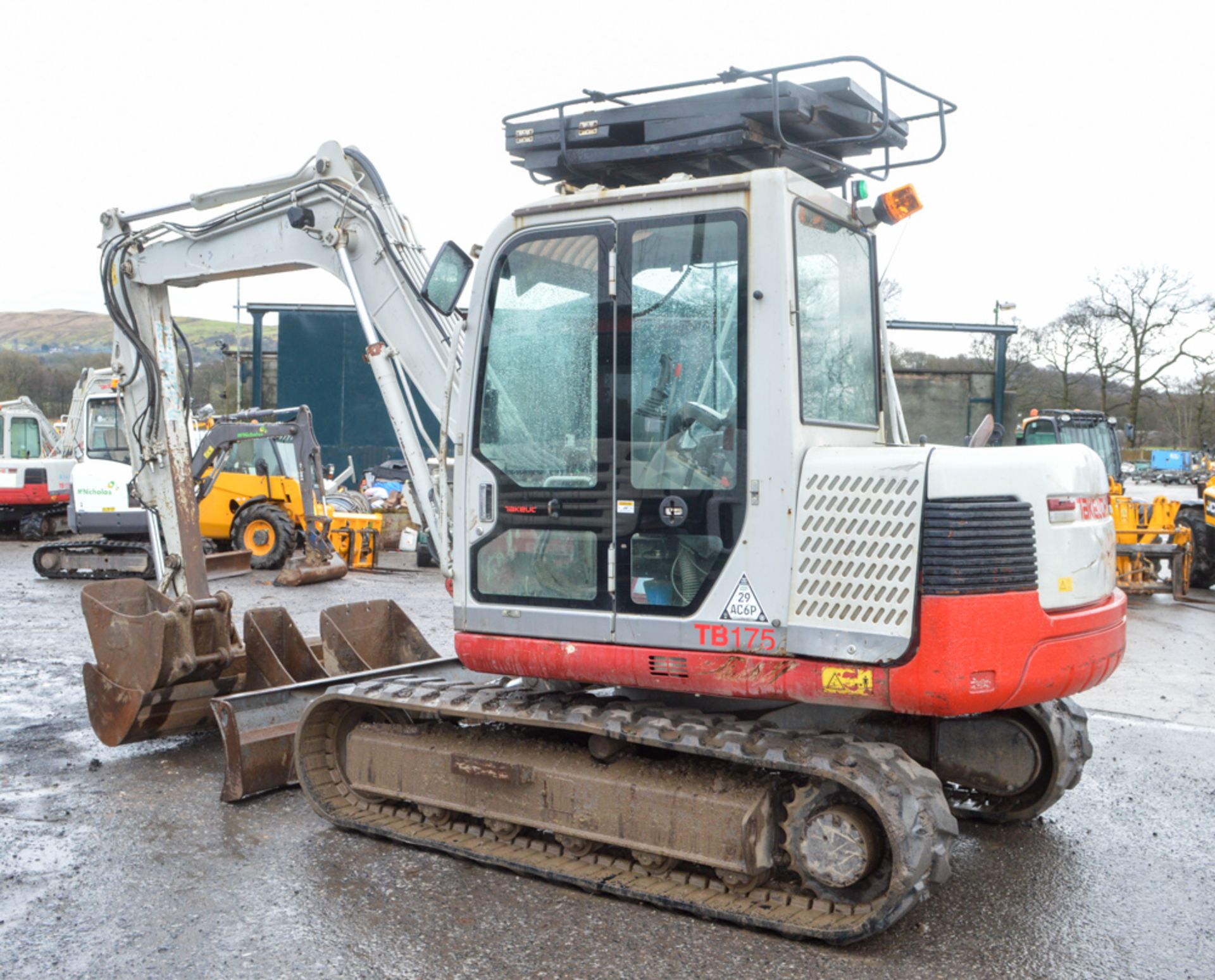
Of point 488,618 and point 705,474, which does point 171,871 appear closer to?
point 488,618

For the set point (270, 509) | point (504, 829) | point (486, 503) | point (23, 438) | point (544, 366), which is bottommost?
point (504, 829)

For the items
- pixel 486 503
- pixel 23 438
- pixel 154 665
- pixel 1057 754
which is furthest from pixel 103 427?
pixel 1057 754

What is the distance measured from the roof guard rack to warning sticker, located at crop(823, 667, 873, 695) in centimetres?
209

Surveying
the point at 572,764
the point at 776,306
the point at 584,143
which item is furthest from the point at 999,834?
the point at 584,143

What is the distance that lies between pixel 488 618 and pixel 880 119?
2.82 meters

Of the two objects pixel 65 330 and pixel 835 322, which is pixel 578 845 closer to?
pixel 835 322

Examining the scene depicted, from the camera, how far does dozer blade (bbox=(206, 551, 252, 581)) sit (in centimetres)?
1527

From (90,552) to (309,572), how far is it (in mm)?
3373

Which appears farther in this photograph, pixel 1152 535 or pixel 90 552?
pixel 90 552

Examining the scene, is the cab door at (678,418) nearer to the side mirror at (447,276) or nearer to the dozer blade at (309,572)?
the side mirror at (447,276)

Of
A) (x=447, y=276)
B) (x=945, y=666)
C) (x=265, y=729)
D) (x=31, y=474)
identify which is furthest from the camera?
(x=31, y=474)

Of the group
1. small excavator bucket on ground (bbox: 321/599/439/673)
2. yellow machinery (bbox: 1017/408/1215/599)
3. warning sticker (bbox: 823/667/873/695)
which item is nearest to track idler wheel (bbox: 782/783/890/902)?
warning sticker (bbox: 823/667/873/695)

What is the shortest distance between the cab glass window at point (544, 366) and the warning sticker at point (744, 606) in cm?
78

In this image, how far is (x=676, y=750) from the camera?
183 inches
